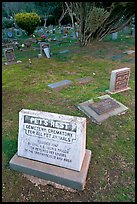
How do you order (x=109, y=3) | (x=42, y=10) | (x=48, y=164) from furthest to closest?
(x=42, y=10) < (x=109, y=3) < (x=48, y=164)

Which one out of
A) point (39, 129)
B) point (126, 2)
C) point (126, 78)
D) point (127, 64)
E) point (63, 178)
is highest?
point (126, 2)

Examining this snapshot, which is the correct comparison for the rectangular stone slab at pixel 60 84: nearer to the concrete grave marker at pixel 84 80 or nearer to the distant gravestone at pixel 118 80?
the concrete grave marker at pixel 84 80

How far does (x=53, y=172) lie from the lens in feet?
9.87

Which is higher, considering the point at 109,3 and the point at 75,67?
the point at 109,3

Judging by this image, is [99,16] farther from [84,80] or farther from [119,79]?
[119,79]

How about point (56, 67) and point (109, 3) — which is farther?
point (109, 3)

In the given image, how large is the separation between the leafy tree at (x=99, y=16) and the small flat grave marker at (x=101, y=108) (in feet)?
21.9

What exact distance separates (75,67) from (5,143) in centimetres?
525

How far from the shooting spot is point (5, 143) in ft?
12.7

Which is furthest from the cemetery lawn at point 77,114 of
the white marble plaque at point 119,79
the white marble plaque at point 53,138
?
the white marble plaque at point 53,138

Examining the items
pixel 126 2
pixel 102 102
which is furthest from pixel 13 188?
pixel 126 2

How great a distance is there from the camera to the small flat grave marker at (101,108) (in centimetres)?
459

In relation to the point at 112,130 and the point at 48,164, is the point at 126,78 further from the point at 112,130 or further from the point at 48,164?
the point at 48,164

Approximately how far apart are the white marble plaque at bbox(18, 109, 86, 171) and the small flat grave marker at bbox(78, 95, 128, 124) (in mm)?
1647
